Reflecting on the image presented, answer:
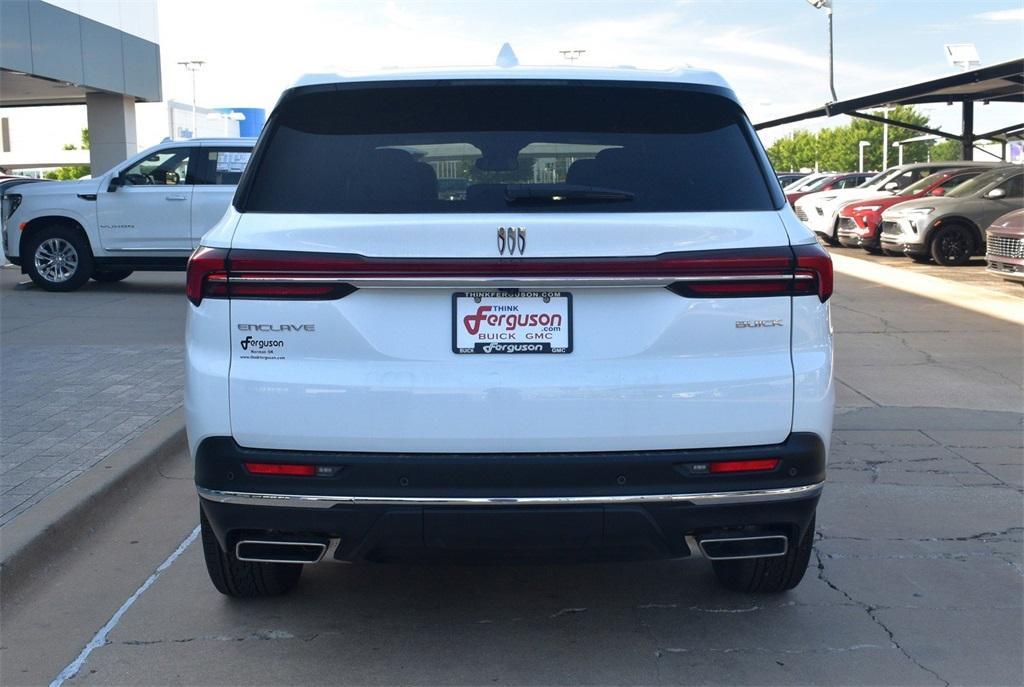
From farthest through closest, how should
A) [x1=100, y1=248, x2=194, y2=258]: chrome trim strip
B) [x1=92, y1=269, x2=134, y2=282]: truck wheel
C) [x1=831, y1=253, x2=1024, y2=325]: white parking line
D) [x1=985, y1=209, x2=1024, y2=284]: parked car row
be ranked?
1. [x1=92, y1=269, x2=134, y2=282]: truck wheel
2. [x1=985, y1=209, x2=1024, y2=284]: parked car row
3. [x1=100, y1=248, x2=194, y2=258]: chrome trim strip
4. [x1=831, y1=253, x2=1024, y2=325]: white parking line

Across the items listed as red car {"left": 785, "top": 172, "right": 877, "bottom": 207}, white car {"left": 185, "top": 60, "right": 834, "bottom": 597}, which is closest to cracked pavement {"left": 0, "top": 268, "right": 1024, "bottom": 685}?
white car {"left": 185, "top": 60, "right": 834, "bottom": 597}

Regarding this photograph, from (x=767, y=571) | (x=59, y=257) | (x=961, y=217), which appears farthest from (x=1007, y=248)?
(x=767, y=571)

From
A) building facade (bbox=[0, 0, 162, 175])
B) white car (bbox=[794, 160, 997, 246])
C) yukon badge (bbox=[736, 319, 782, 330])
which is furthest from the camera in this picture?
building facade (bbox=[0, 0, 162, 175])

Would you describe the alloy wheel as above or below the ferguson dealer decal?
below

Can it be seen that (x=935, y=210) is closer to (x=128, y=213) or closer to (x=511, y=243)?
(x=128, y=213)

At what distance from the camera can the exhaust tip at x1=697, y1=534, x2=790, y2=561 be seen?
152 inches

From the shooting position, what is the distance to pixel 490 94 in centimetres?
389

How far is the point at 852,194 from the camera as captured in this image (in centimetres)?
2697

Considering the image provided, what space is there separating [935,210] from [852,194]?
232 inches

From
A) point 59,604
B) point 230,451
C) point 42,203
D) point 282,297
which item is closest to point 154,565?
point 59,604

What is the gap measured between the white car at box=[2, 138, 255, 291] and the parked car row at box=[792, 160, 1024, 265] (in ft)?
39.3

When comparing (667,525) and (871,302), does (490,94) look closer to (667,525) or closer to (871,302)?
(667,525)

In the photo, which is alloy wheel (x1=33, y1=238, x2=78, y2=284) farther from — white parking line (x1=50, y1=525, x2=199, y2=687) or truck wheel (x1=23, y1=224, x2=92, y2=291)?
white parking line (x1=50, y1=525, x2=199, y2=687)

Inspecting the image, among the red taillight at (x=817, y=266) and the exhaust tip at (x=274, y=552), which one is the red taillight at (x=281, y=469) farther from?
the red taillight at (x=817, y=266)
